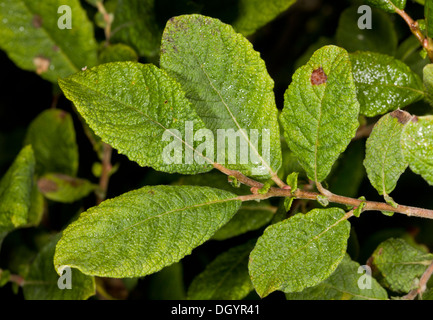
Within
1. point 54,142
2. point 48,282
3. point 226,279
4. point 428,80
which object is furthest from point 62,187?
point 428,80

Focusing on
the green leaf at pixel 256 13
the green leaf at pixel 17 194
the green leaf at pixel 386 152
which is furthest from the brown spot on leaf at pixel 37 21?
the green leaf at pixel 386 152

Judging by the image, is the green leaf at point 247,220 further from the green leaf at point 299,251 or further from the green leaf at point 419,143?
the green leaf at point 419,143

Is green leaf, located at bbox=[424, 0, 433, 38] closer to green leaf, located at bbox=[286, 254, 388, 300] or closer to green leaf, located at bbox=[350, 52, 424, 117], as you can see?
green leaf, located at bbox=[350, 52, 424, 117]

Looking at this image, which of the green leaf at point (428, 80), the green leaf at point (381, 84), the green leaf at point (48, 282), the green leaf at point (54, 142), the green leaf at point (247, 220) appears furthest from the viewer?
Answer: the green leaf at point (54, 142)

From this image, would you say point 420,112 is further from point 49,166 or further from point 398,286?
point 49,166

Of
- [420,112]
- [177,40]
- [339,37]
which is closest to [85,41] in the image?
[177,40]

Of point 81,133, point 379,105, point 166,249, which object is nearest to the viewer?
point 166,249
